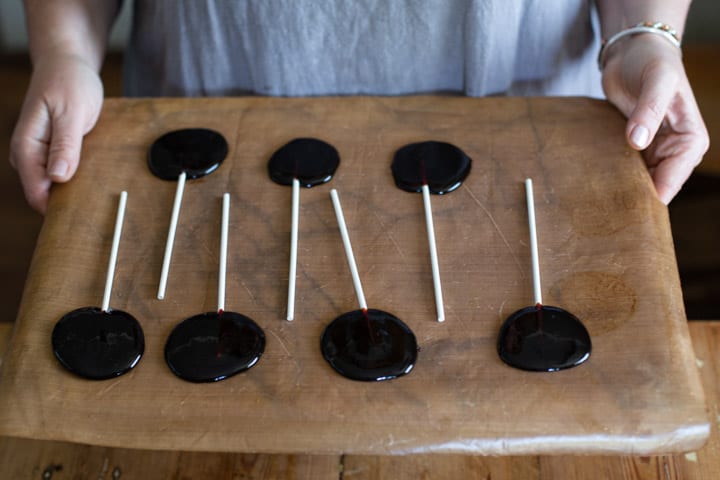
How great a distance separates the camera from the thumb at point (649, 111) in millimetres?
724

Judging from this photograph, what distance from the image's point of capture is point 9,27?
2.13 metres

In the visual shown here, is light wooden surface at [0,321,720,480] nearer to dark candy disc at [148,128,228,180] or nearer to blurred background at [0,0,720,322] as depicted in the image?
dark candy disc at [148,128,228,180]

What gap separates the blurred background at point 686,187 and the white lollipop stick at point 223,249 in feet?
3.10

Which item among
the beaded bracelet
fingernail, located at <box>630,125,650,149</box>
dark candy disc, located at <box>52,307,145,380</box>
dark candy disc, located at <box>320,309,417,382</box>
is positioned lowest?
dark candy disc, located at <box>52,307,145,380</box>

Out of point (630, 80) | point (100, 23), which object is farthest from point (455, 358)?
point (100, 23)

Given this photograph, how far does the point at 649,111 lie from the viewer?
2.38 feet

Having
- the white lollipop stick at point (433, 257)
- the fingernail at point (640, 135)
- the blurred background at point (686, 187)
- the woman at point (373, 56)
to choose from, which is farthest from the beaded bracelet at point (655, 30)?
the blurred background at point (686, 187)

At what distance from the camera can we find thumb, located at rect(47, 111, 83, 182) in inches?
29.6

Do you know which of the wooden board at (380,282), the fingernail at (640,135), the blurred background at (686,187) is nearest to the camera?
the wooden board at (380,282)

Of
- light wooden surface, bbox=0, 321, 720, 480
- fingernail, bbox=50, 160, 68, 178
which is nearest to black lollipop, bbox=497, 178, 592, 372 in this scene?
light wooden surface, bbox=0, 321, 720, 480

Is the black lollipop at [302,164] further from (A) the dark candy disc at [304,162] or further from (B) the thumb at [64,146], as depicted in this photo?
(B) the thumb at [64,146]

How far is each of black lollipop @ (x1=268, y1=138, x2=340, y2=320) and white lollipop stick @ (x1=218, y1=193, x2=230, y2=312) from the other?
55mm

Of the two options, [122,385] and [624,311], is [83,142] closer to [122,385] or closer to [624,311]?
[122,385]

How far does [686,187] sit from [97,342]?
120 cm
